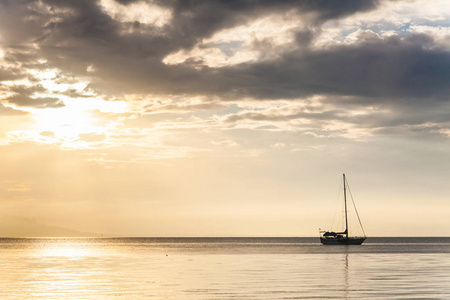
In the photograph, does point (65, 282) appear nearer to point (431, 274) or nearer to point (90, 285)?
point (90, 285)

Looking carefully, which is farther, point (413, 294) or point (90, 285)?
point (90, 285)

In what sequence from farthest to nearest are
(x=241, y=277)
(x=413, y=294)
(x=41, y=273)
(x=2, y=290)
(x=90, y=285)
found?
(x=41, y=273), (x=241, y=277), (x=90, y=285), (x=2, y=290), (x=413, y=294)

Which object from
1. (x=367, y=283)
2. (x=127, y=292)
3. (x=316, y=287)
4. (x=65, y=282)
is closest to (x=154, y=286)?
(x=127, y=292)

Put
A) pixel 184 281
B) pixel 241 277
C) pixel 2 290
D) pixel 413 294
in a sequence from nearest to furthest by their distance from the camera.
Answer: pixel 413 294 → pixel 2 290 → pixel 184 281 → pixel 241 277

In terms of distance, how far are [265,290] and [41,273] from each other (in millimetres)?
35139

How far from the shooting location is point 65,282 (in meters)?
64.0

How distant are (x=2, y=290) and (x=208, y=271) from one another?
99.9 ft

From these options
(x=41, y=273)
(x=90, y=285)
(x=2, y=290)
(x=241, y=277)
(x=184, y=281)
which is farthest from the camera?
(x=41, y=273)

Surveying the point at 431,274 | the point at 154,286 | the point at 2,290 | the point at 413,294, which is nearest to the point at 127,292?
the point at 154,286

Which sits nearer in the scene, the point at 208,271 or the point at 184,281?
the point at 184,281

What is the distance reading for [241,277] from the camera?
2761 inches

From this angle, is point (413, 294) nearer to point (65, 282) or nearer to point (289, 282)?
point (289, 282)

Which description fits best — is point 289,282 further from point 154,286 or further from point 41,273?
point 41,273

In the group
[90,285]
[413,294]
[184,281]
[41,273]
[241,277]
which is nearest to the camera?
A: [413,294]
